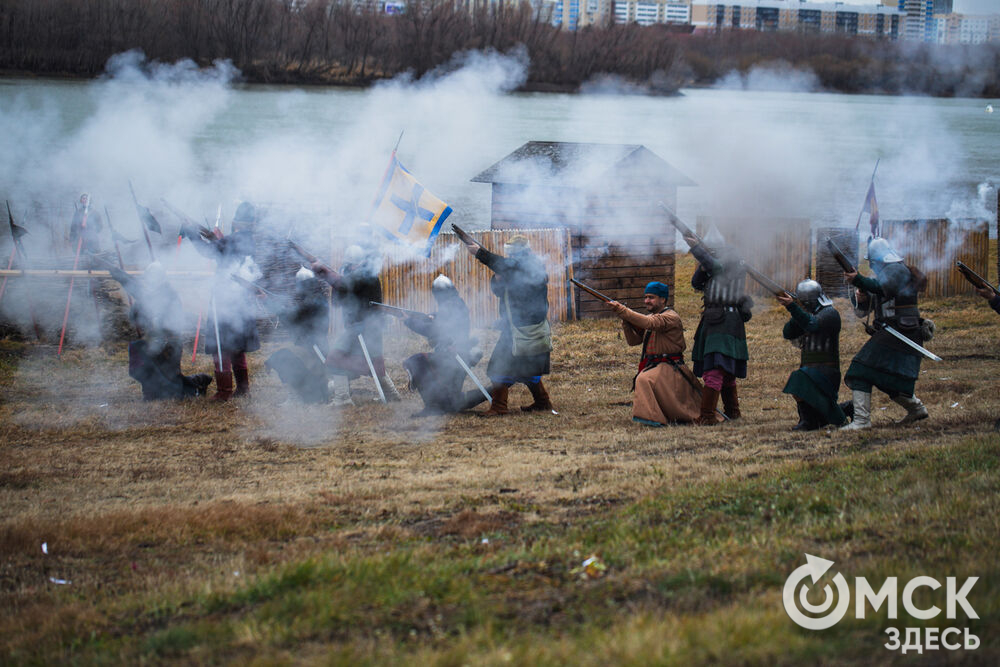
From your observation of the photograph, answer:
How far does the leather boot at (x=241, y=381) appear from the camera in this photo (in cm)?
1212

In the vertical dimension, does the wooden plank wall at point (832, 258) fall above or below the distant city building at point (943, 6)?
below

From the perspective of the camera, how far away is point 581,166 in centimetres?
1903

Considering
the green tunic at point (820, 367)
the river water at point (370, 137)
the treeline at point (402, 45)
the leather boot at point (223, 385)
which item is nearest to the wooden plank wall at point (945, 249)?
the river water at point (370, 137)

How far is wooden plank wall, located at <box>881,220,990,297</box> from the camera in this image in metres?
20.7

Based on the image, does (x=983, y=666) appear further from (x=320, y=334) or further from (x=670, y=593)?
(x=320, y=334)

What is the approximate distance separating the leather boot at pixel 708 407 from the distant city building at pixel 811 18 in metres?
6.50

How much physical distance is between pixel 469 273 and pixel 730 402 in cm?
848

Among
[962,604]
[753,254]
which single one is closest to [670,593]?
[962,604]

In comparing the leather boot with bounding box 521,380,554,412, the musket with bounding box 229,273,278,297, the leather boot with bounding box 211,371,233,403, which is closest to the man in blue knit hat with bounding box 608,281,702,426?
the leather boot with bounding box 521,380,554,412

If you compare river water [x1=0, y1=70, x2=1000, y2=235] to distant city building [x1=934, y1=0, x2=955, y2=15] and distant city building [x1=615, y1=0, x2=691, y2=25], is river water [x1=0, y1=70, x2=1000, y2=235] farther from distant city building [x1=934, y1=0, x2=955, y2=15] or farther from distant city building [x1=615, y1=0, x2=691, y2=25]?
distant city building [x1=934, y1=0, x2=955, y2=15]

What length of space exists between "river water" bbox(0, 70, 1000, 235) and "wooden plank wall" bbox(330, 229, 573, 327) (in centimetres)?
156

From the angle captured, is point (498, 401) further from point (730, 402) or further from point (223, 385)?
point (223, 385)

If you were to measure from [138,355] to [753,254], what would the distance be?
14044 mm

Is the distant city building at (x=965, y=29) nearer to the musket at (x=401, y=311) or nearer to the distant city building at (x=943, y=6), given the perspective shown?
the distant city building at (x=943, y=6)
